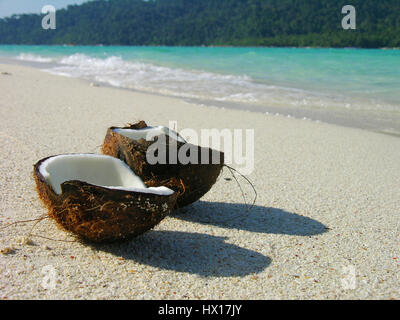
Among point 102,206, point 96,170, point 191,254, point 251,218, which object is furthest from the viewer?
point 251,218

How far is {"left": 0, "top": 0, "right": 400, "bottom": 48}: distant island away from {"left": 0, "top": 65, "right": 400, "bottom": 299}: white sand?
165 feet

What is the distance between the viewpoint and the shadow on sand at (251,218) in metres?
2.84

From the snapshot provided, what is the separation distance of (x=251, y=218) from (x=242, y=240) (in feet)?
1.28

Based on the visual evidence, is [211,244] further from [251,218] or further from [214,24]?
[214,24]

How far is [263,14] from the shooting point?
255 feet

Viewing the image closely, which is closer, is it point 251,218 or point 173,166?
point 173,166

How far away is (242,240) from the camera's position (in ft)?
8.66

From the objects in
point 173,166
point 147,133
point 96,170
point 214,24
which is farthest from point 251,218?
point 214,24

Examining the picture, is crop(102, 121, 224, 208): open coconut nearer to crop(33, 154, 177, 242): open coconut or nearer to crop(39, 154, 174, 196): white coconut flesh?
crop(39, 154, 174, 196): white coconut flesh

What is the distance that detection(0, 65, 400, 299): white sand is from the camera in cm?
205

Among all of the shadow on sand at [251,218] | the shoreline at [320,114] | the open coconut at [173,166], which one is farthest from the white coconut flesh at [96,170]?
the shoreline at [320,114]

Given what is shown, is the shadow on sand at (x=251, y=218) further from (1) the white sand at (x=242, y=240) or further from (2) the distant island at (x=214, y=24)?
(2) the distant island at (x=214, y=24)

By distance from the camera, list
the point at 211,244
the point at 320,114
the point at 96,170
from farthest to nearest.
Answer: the point at 320,114, the point at 96,170, the point at 211,244
